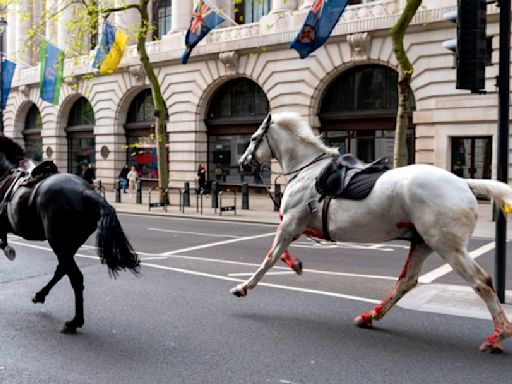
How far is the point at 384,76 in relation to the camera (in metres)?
27.3

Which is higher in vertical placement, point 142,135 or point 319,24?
point 319,24

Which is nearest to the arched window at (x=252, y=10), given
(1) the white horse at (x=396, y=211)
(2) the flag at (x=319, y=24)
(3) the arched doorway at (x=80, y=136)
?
(2) the flag at (x=319, y=24)

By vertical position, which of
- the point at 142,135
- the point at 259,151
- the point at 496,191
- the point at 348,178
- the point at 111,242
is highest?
the point at 142,135

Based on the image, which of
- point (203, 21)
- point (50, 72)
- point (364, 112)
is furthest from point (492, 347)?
point (50, 72)

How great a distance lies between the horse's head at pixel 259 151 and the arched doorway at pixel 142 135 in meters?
29.2

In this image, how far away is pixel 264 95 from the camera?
1240 inches

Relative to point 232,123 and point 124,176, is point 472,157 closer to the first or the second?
point 232,123

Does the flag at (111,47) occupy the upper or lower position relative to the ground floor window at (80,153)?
upper

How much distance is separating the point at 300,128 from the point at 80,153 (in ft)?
126

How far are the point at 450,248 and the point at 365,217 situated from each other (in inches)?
38.0

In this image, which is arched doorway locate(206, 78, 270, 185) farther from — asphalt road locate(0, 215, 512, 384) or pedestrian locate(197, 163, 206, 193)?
asphalt road locate(0, 215, 512, 384)

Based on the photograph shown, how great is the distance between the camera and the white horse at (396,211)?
223 inches

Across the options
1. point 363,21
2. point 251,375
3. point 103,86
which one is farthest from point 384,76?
point 251,375

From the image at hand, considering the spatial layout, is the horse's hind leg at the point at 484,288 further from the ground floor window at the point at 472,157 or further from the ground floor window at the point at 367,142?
the ground floor window at the point at 367,142
